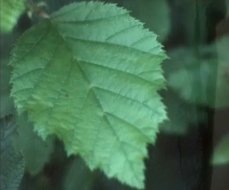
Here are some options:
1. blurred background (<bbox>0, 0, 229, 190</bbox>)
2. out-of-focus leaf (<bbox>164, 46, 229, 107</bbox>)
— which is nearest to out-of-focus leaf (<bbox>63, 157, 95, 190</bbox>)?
blurred background (<bbox>0, 0, 229, 190</bbox>)

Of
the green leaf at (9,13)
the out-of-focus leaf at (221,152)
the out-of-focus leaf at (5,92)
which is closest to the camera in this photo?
the green leaf at (9,13)

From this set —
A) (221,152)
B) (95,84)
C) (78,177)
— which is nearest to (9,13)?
(95,84)

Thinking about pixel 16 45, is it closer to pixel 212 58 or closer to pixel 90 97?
pixel 90 97

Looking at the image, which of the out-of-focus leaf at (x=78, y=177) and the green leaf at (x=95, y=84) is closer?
the green leaf at (x=95, y=84)

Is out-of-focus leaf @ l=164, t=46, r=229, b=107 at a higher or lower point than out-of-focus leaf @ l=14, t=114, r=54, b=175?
higher

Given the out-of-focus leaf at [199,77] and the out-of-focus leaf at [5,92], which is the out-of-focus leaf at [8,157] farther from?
the out-of-focus leaf at [199,77]

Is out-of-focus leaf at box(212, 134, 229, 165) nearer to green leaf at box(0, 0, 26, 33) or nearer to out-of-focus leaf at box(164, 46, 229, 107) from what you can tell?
out-of-focus leaf at box(164, 46, 229, 107)

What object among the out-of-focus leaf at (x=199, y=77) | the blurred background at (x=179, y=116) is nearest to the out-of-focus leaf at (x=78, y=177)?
the blurred background at (x=179, y=116)
